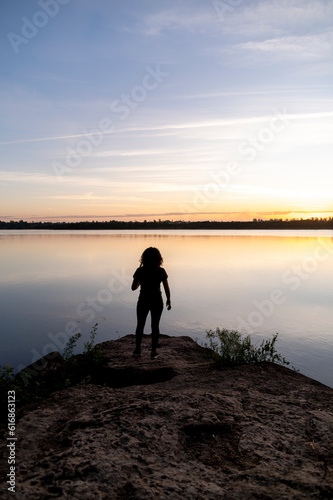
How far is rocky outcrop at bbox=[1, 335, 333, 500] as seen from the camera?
2.98 meters

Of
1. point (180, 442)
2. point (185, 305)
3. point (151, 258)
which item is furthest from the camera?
point (185, 305)

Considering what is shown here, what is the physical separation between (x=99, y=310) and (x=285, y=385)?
8121 millimetres

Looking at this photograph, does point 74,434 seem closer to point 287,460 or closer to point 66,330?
point 287,460

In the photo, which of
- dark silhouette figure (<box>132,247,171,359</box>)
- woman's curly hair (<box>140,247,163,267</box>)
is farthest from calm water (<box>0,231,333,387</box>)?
woman's curly hair (<box>140,247,163,267</box>)

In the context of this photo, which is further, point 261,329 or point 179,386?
point 261,329

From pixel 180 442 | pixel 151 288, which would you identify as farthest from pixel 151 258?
pixel 180 442

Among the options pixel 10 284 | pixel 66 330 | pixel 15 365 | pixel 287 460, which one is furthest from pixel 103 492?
pixel 10 284

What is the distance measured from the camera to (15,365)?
7375mm

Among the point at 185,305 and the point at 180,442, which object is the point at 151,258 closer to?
the point at 180,442

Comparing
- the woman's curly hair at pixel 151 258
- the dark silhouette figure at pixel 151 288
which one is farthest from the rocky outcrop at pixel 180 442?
the woman's curly hair at pixel 151 258

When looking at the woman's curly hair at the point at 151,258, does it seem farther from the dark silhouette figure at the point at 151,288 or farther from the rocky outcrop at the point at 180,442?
the rocky outcrop at the point at 180,442

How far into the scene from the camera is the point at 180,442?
3744mm

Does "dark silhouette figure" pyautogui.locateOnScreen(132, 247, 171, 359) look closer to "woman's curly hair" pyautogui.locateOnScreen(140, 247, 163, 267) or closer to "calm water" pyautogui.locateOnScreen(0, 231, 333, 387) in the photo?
"woman's curly hair" pyautogui.locateOnScreen(140, 247, 163, 267)

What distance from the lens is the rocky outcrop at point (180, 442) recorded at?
9.78ft
